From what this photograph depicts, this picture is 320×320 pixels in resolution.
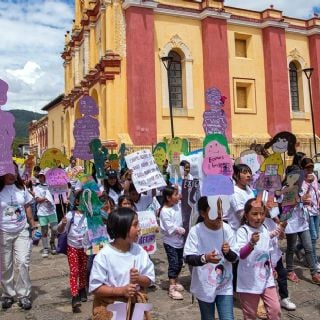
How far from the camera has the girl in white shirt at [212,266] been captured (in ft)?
11.8

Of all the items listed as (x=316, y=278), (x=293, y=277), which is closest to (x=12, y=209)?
(x=293, y=277)

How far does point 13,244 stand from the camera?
18.5 feet

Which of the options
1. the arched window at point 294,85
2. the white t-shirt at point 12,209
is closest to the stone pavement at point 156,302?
the white t-shirt at point 12,209

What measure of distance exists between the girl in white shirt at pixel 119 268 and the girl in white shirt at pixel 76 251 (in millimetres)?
2382

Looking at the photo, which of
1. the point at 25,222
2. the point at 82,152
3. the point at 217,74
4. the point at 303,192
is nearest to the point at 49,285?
the point at 25,222

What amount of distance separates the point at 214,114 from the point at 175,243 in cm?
186

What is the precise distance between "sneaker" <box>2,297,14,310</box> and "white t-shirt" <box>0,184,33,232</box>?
3.01 ft

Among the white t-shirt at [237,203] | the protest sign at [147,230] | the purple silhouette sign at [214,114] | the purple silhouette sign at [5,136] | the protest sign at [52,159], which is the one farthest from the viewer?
the protest sign at [52,159]

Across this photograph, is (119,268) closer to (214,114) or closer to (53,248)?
(214,114)

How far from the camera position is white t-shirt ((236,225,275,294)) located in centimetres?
391

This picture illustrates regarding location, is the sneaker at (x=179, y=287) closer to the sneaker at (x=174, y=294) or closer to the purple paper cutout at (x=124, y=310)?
the sneaker at (x=174, y=294)

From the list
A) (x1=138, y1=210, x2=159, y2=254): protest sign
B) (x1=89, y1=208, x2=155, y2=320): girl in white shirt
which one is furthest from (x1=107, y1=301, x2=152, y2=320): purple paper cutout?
(x1=138, y1=210, x2=159, y2=254): protest sign

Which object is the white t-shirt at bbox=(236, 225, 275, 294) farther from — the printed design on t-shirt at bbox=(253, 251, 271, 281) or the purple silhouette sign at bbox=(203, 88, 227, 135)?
the purple silhouette sign at bbox=(203, 88, 227, 135)

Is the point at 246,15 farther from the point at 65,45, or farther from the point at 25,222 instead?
the point at 25,222
